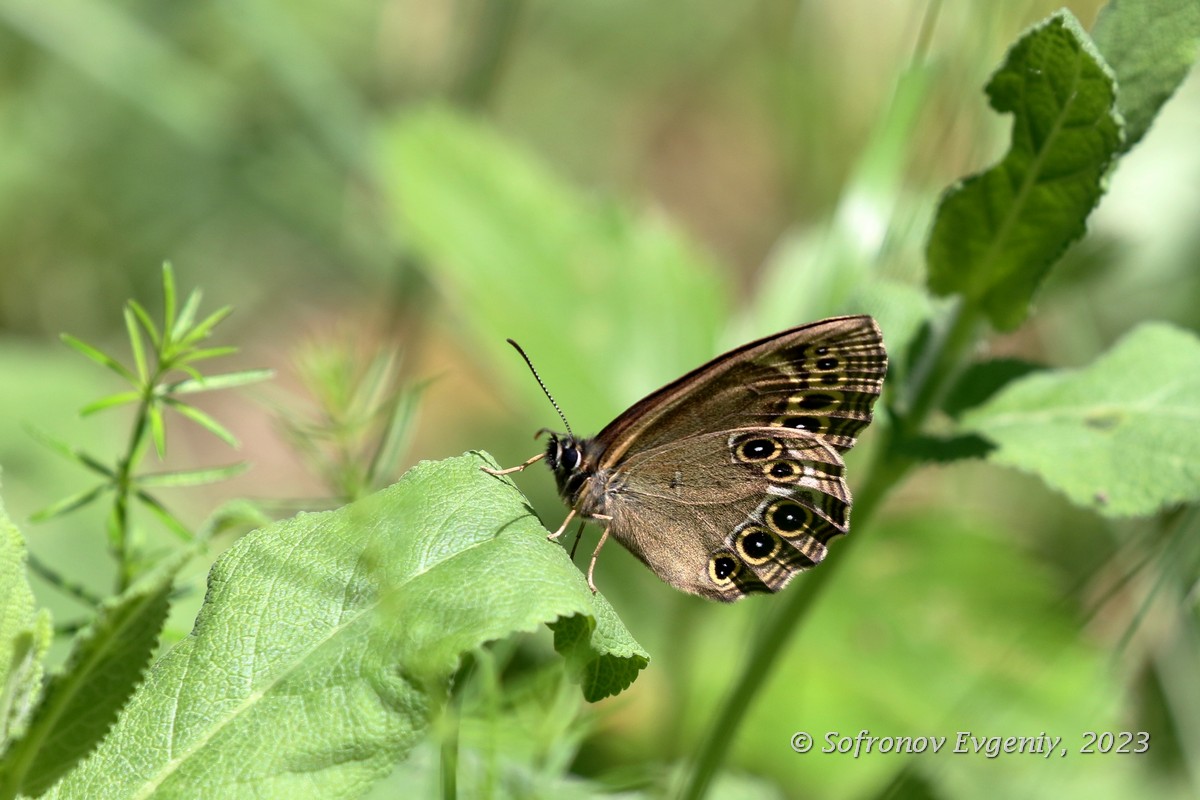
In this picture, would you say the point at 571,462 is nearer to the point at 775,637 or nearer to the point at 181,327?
the point at 775,637

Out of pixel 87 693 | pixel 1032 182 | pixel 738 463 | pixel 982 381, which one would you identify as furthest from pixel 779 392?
pixel 87 693

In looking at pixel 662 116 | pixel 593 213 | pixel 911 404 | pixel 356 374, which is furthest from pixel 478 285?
pixel 662 116

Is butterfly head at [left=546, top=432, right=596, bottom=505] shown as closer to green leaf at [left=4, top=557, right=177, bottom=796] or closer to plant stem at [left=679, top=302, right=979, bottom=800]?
plant stem at [left=679, top=302, right=979, bottom=800]

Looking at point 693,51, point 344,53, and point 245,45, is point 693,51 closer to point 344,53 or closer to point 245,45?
point 344,53

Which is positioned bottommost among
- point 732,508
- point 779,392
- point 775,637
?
point 775,637

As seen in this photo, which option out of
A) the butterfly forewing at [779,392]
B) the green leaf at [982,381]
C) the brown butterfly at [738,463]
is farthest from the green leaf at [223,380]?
the green leaf at [982,381]

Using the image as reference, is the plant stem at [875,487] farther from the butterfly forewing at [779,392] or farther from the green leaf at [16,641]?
the green leaf at [16,641]
